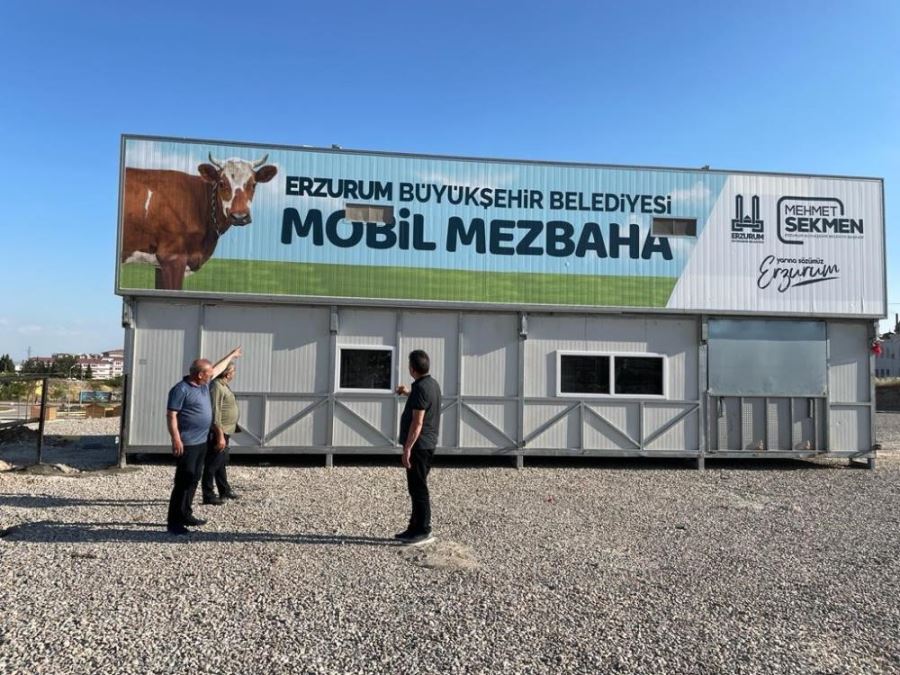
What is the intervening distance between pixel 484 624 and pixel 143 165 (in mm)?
10095

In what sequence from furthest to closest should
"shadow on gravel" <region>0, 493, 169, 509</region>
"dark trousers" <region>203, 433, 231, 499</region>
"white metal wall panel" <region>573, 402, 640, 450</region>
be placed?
"white metal wall panel" <region>573, 402, 640, 450</region> < "shadow on gravel" <region>0, 493, 169, 509</region> < "dark trousers" <region>203, 433, 231, 499</region>

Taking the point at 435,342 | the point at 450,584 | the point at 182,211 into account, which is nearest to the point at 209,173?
the point at 182,211

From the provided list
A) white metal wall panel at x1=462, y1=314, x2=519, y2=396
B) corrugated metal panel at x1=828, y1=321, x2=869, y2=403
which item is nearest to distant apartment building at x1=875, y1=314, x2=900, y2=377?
corrugated metal panel at x1=828, y1=321, x2=869, y2=403

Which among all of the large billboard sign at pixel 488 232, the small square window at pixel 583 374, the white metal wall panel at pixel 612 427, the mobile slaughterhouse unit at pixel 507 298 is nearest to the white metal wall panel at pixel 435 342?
the mobile slaughterhouse unit at pixel 507 298

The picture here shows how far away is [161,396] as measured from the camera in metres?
10.7

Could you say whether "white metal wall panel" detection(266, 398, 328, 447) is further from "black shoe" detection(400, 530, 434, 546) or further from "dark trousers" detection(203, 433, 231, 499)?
"black shoe" detection(400, 530, 434, 546)

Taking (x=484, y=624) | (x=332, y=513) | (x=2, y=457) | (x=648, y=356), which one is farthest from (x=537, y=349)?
(x=2, y=457)

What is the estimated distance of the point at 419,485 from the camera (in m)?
5.97

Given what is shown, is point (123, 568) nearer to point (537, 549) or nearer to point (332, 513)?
point (332, 513)

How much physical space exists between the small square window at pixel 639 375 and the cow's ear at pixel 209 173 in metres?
7.97

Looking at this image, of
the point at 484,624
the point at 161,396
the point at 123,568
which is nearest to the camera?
the point at 484,624

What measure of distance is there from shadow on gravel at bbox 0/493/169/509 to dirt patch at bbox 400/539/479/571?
3.71 m

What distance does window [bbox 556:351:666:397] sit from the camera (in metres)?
11.5

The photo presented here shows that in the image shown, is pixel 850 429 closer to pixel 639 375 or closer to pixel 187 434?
pixel 639 375
